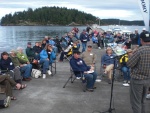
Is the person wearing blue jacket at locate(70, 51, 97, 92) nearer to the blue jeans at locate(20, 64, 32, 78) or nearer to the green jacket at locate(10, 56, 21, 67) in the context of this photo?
the blue jeans at locate(20, 64, 32, 78)

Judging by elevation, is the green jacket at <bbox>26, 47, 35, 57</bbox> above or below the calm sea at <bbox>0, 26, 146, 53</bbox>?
above

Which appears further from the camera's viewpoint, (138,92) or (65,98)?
(65,98)

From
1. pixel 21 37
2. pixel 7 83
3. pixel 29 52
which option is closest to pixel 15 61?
pixel 29 52

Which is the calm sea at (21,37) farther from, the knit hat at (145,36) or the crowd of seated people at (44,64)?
the knit hat at (145,36)

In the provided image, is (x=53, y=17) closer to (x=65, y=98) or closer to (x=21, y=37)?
(x=21, y=37)

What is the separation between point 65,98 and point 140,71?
9.49 feet

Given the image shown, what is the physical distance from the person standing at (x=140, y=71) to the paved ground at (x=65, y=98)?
1354 millimetres

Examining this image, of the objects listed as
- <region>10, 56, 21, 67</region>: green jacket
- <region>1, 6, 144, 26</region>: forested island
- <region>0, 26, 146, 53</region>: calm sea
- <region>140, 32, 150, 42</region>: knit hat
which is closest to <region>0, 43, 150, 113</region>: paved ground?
<region>10, 56, 21, 67</region>: green jacket

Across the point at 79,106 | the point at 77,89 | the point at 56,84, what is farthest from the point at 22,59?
the point at 79,106

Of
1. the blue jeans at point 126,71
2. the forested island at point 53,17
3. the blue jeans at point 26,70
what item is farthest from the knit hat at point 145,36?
the forested island at point 53,17

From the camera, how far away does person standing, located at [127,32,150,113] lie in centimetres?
470

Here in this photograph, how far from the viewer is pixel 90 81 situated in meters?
7.77

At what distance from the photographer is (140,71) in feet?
15.6

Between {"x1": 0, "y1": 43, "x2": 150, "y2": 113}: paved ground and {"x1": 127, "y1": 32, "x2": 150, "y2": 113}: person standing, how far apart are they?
4.44 feet
